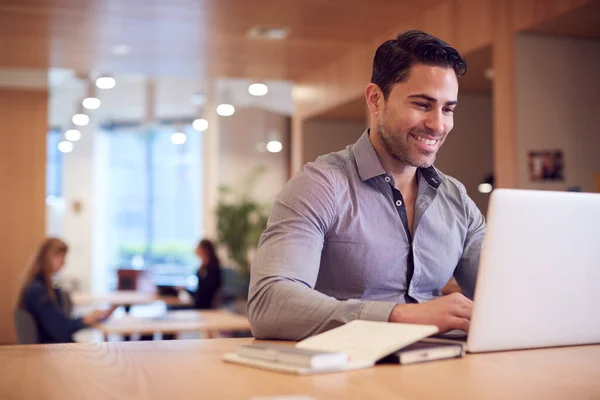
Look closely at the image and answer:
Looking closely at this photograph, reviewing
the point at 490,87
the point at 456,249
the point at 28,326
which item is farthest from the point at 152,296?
the point at 456,249

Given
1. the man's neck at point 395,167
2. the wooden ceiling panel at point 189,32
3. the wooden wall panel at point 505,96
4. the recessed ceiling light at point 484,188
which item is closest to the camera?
the man's neck at point 395,167

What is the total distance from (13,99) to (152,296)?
2.88 metres

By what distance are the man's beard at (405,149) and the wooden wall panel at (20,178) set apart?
8021mm

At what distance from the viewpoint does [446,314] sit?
1580 millimetres

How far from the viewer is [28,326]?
17.3 feet

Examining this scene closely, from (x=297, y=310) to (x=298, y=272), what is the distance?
0.13m

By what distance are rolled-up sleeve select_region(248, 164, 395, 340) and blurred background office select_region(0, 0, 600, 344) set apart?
320 centimetres

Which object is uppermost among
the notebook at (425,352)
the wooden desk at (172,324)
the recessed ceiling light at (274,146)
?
the recessed ceiling light at (274,146)

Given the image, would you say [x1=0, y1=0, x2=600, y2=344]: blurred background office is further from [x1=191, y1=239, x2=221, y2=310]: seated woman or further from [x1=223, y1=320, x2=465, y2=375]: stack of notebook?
[x1=223, y1=320, x2=465, y2=375]: stack of notebook

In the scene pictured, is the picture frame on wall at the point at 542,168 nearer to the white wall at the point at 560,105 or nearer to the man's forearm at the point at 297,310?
the white wall at the point at 560,105

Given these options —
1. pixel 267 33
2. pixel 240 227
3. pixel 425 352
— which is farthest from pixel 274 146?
pixel 425 352

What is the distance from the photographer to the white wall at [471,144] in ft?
23.3

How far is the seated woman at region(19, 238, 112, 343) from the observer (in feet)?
17.4

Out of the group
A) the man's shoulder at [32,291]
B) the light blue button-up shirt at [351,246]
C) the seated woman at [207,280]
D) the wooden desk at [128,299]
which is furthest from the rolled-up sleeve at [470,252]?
the seated woman at [207,280]
